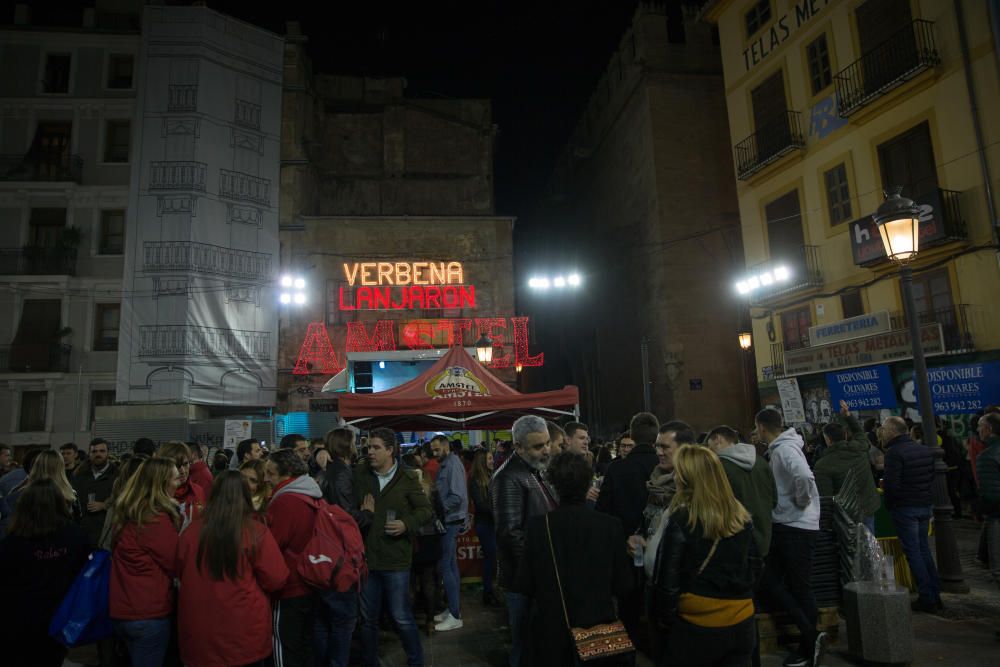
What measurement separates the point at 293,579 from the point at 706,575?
2797 millimetres

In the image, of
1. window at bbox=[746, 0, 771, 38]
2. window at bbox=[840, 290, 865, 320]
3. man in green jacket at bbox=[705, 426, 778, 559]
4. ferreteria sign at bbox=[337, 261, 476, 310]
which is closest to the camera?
man in green jacket at bbox=[705, 426, 778, 559]

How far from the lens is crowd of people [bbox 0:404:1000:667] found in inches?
140

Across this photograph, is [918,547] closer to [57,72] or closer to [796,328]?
[796,328]

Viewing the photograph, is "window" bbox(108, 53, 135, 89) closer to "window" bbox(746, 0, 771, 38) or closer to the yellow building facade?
the yellow building facade

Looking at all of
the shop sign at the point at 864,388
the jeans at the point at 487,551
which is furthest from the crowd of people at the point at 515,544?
the shop sign at the point at 864,388

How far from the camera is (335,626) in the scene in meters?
4.95

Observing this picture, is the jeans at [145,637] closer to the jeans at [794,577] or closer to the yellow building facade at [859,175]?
the jeans at [794,577]

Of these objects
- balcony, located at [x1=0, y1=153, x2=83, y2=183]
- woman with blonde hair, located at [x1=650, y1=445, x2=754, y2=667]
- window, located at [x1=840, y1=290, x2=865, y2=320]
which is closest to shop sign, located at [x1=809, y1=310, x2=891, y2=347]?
window, located at [x1=840, y1=290, x2=865, y2=320]

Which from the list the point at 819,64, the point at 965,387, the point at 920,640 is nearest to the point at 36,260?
the point at 819,64

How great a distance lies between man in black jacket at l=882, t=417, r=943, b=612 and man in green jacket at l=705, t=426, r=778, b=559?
2724mm

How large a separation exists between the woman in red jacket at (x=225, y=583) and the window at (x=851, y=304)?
17.5 metres

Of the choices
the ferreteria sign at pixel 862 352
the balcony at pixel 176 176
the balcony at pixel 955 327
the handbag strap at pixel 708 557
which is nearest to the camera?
the handbag strap at pixel 708 557

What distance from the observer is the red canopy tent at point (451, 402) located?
9.50m

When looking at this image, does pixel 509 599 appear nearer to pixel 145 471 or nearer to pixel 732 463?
pixel 732 463
